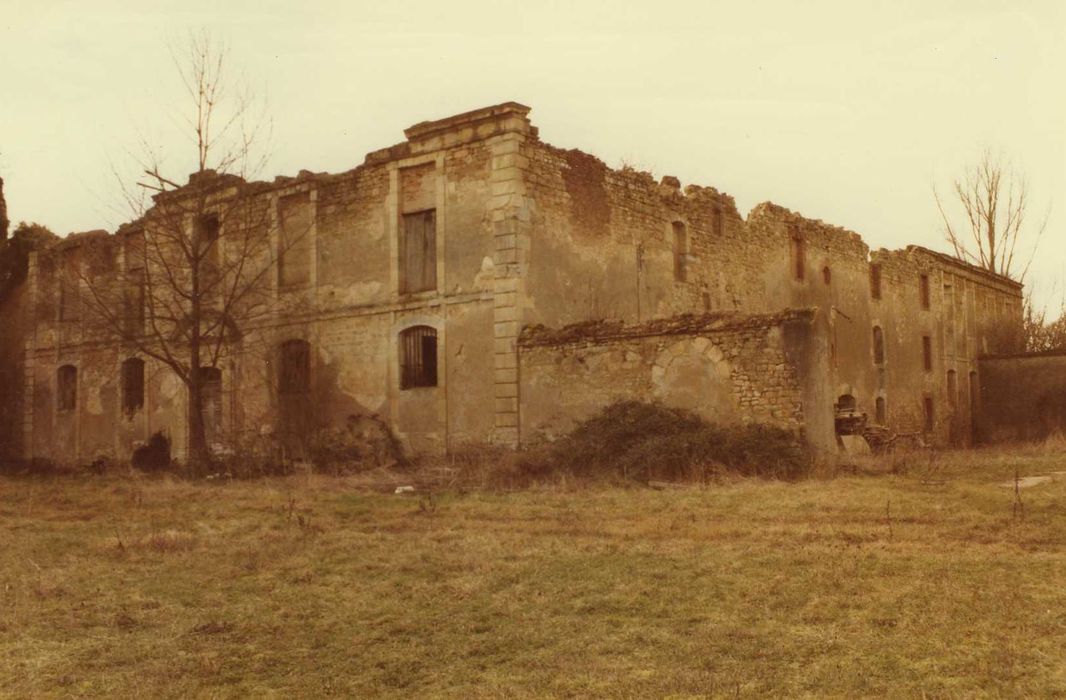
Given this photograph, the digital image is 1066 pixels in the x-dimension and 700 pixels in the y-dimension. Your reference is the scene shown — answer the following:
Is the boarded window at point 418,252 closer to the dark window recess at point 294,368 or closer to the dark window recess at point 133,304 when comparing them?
the dark window recess at point 294,368

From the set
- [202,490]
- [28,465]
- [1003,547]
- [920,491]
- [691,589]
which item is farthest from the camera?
[28,465]

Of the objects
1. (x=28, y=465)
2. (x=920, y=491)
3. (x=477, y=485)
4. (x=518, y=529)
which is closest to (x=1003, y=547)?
(x=920, y=491)

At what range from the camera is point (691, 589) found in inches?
291

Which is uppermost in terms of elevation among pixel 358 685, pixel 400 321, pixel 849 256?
pixel 849 256

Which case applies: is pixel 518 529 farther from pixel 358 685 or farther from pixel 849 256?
pixel 849 256

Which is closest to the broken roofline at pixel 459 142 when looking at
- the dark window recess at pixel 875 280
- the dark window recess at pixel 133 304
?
the dark window recess at pixel 133 304

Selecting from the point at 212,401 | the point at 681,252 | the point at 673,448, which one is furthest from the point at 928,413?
the point at 212,401

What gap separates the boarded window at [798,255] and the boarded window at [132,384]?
648 inches

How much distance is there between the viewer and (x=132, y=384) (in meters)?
24.4

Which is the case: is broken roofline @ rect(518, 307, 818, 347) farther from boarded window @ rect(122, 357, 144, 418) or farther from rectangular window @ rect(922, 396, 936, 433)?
rectangular window @ rect(922, 396, 936, 433)

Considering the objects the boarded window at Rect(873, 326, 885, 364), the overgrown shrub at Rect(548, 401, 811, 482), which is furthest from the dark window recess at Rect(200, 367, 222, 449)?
the boarded window at Rect(873, 326, 885, 364)

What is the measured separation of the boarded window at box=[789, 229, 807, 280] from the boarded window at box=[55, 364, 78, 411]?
18729 mm

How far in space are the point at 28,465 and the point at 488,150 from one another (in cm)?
1595

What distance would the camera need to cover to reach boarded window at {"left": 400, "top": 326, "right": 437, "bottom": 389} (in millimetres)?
19031
